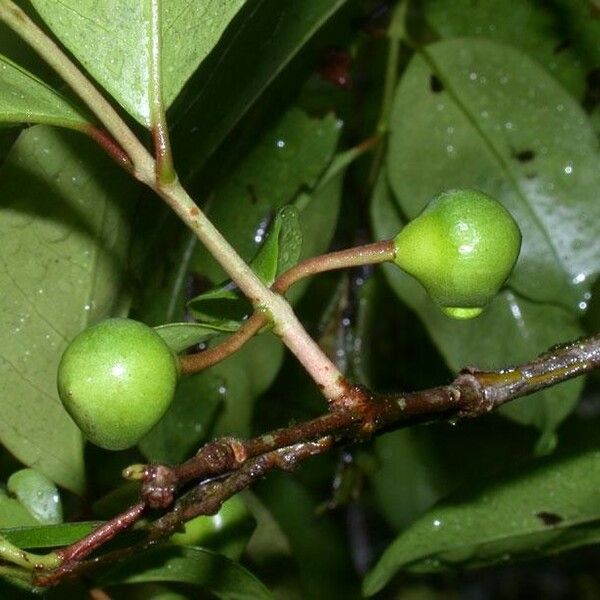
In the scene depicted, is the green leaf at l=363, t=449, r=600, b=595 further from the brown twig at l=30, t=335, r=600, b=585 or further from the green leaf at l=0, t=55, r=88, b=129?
the green leaf at l=0, t=55, r=88, b=129

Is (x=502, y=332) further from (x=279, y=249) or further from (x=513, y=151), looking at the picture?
(x=279, y=249)

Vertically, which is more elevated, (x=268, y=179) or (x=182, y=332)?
(x=268, y=179)

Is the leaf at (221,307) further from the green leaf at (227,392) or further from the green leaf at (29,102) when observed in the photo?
the green leaf at (227,392)

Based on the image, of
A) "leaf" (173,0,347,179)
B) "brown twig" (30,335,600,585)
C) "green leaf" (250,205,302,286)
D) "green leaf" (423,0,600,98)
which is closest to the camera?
"brown twig" (30,335,600,585)

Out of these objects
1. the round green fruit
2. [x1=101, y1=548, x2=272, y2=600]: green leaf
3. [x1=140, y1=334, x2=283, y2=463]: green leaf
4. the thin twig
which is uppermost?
[x1=140, y1=334, x2=283, y2=463]: green leaf

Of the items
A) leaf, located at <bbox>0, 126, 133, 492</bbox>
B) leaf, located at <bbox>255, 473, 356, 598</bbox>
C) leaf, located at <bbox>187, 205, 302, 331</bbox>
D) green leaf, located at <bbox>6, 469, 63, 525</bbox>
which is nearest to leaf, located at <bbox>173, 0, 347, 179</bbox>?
leaf, located at <bbox>0, 126, 133, 492</bbox>

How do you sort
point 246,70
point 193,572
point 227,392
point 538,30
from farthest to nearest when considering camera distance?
point 538,30 < point 227,392 < point 246,70 < point 193,572

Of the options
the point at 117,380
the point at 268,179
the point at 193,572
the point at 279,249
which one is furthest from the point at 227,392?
the point at 117,380

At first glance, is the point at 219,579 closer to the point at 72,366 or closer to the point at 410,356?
the point at 72,366

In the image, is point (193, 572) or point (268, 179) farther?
point (268, 179)
